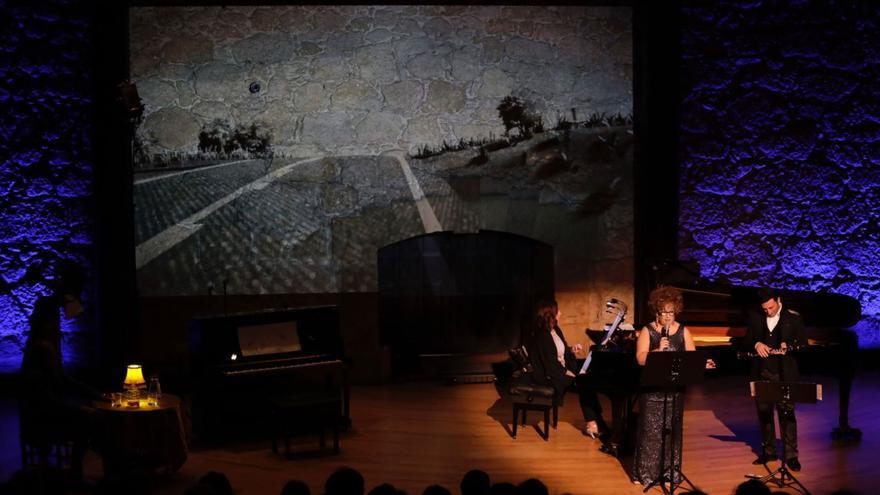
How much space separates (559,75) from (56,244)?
568 centimetres

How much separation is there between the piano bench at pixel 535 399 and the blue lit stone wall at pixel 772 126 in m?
3.33

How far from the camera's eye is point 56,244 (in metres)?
10.6

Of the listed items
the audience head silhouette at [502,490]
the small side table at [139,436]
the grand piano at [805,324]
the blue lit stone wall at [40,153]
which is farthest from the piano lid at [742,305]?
the blue lit stone wall at [40,153]

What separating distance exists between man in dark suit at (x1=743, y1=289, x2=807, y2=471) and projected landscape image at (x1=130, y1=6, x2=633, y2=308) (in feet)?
11.7

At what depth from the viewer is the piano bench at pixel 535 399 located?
8.59 metres

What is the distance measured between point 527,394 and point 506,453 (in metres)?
0.70

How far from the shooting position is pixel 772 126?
1123 cm

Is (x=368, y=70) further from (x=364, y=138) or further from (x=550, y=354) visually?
(x=550, y=354)

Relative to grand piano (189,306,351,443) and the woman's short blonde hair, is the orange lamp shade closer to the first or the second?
grand piano (189,306,351,443)

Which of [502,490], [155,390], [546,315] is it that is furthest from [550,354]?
[502,490]

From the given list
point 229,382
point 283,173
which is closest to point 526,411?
point 229,382

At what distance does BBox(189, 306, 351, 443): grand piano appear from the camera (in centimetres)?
850

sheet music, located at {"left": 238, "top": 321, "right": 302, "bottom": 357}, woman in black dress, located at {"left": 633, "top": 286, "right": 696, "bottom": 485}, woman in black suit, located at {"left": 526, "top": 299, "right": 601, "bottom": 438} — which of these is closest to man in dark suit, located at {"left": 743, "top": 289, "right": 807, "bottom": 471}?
woman in black dress, located at {"left": 633, "top": 286, "right": 696, "bottom": 485}

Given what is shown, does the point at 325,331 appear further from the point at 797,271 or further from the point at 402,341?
the point at 797,271
